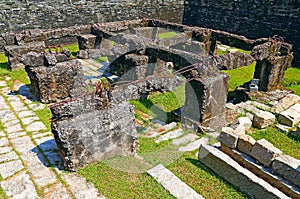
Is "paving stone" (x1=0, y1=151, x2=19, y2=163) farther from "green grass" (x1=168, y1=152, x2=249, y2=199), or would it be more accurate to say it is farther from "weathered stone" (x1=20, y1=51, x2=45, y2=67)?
"green grass" (x1=168, y1=152, x2=249, y2=199)

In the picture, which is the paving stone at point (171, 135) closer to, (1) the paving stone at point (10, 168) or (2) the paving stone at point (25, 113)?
(1) the paving stone at point (10, 168)

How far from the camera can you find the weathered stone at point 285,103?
27.2 ft

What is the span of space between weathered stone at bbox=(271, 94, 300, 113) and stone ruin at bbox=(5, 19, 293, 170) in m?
0.99

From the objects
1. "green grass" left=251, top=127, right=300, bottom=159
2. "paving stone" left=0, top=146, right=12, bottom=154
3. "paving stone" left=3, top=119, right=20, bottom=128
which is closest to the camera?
"paving stone" left=0, top=146, right=12, bottom=154

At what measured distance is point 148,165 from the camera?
19.0 feet

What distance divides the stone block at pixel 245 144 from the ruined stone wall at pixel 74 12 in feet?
40.5

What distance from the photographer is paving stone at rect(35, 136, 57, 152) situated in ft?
20.6

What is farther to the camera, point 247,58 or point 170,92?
point 170,92

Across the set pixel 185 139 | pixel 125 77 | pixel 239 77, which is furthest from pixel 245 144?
pixel 239 77

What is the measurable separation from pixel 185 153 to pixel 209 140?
854 mm

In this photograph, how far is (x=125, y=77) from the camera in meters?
10.1

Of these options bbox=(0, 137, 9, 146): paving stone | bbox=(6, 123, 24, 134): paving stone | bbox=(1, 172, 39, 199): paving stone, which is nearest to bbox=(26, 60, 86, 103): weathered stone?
bbox=(6, 123, 24, 134): paving stone

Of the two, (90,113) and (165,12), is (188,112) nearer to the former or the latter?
(90,113)

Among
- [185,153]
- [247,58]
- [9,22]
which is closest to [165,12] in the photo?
[9,22]
